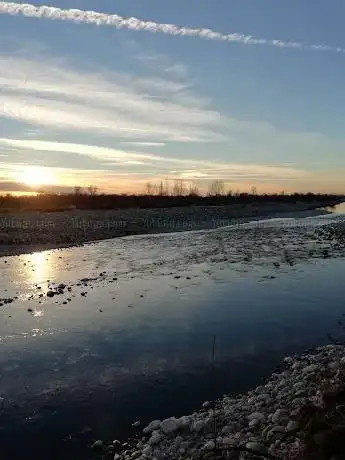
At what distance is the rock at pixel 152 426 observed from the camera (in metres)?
8.70

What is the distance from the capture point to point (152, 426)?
8773 millimetres

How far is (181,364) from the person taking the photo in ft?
39.7

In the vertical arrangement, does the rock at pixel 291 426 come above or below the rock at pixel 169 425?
above

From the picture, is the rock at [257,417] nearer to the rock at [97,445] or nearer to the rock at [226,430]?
the rock at [226,430]

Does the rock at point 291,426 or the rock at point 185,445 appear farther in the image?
A: the rock at point 185,445

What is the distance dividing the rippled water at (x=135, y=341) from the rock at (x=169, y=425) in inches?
25.1

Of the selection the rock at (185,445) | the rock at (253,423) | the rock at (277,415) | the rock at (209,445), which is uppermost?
the rock at (277,415)

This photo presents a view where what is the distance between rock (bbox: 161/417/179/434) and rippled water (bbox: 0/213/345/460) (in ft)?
2.09

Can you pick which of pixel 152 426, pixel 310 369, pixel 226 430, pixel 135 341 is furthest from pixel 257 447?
pixel 135 341

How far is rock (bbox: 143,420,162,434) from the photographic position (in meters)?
8.70

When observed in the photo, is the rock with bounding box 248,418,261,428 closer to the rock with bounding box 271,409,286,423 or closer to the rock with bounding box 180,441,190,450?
the rock with bounding box 271,409,286,423

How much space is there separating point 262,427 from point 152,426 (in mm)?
1973

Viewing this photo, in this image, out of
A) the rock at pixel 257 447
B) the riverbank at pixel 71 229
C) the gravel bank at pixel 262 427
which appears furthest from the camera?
the riverbank at pixel 71 229

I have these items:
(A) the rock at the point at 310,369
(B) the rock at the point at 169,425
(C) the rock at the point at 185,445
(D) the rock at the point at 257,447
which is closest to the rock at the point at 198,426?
(B) the rock at the point at 169,425
